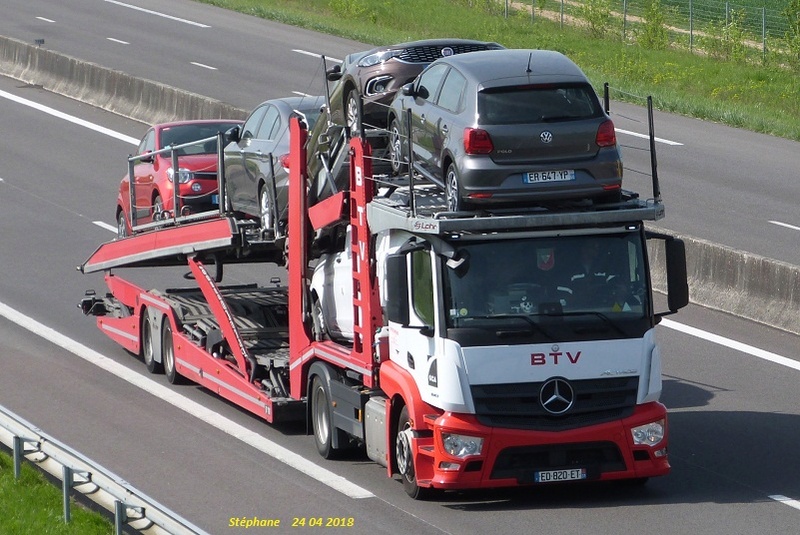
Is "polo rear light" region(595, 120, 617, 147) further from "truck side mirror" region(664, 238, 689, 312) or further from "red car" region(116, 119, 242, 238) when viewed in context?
"red car" region(116, 119, 242, 238)

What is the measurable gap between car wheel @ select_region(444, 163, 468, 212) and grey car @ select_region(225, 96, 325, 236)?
133 inches

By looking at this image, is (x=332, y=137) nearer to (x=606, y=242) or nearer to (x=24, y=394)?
(x=606, y=242)

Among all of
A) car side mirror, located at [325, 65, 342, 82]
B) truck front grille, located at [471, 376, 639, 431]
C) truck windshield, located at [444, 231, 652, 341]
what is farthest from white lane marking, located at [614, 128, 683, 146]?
truck front grille, located at [471, 376, 639, 431]

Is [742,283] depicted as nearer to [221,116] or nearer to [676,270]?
[676,270]

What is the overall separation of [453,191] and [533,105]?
36.9 inches

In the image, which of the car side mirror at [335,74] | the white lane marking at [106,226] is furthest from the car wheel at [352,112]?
the white lane marking at [106,226]

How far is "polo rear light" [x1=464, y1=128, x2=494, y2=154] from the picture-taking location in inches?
467

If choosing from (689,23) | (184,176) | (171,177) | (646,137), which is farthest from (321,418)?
(689,23)

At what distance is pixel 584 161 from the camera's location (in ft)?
39.0

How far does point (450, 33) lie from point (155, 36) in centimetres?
882

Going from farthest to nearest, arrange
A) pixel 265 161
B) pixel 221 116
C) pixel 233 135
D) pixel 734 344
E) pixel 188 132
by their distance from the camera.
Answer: pixel 221 116
pixel 188 132
pixel 734 344
pixel 233 135
pixel 265 161

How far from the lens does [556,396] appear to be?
37.7ft

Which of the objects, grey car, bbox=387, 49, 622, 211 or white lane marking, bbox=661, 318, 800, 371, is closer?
grey car, bbox=387, 49, 622, 211

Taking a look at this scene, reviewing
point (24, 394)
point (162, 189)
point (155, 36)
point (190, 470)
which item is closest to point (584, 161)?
point (190, 470)
